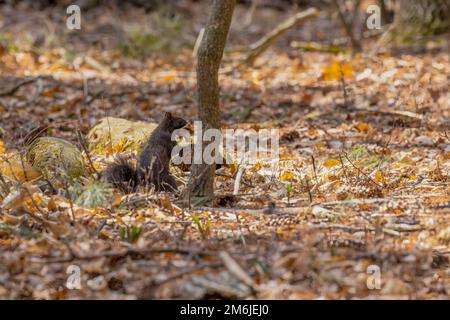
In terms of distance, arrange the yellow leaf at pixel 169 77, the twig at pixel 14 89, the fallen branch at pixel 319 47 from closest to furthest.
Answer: the twig at pixel 14 89 → the yellow leaf at pixel 169 77 → the fallen branch at pixel 319 47

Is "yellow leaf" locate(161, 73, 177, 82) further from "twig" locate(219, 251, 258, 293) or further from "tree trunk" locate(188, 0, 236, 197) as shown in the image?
"twig" locate(219, 251, 258, 293)

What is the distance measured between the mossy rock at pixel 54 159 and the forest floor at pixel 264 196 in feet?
0.76

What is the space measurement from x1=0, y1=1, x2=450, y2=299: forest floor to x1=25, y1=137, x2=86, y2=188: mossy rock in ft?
0.76

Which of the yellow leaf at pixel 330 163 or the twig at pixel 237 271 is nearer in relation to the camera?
the twig at pixel 237 271

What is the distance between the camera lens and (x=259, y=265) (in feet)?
15.2

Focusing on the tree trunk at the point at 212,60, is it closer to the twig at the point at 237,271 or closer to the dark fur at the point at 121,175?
the dark fur at the point at 121,175

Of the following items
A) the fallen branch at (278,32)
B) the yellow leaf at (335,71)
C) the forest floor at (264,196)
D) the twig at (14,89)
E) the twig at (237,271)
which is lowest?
the twig at (237,271)

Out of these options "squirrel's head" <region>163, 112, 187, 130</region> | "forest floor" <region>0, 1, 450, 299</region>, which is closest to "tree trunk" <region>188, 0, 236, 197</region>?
"forest floor" <region>0, 1, 450, 299</region>

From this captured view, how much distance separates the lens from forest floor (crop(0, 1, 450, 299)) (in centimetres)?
468

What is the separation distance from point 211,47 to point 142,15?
1094cm

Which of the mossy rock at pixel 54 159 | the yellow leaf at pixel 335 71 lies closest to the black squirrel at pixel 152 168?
the mossy rock at pixel 54 159

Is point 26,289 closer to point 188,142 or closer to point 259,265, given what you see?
point 259,265

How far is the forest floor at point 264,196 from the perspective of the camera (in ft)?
15.3
